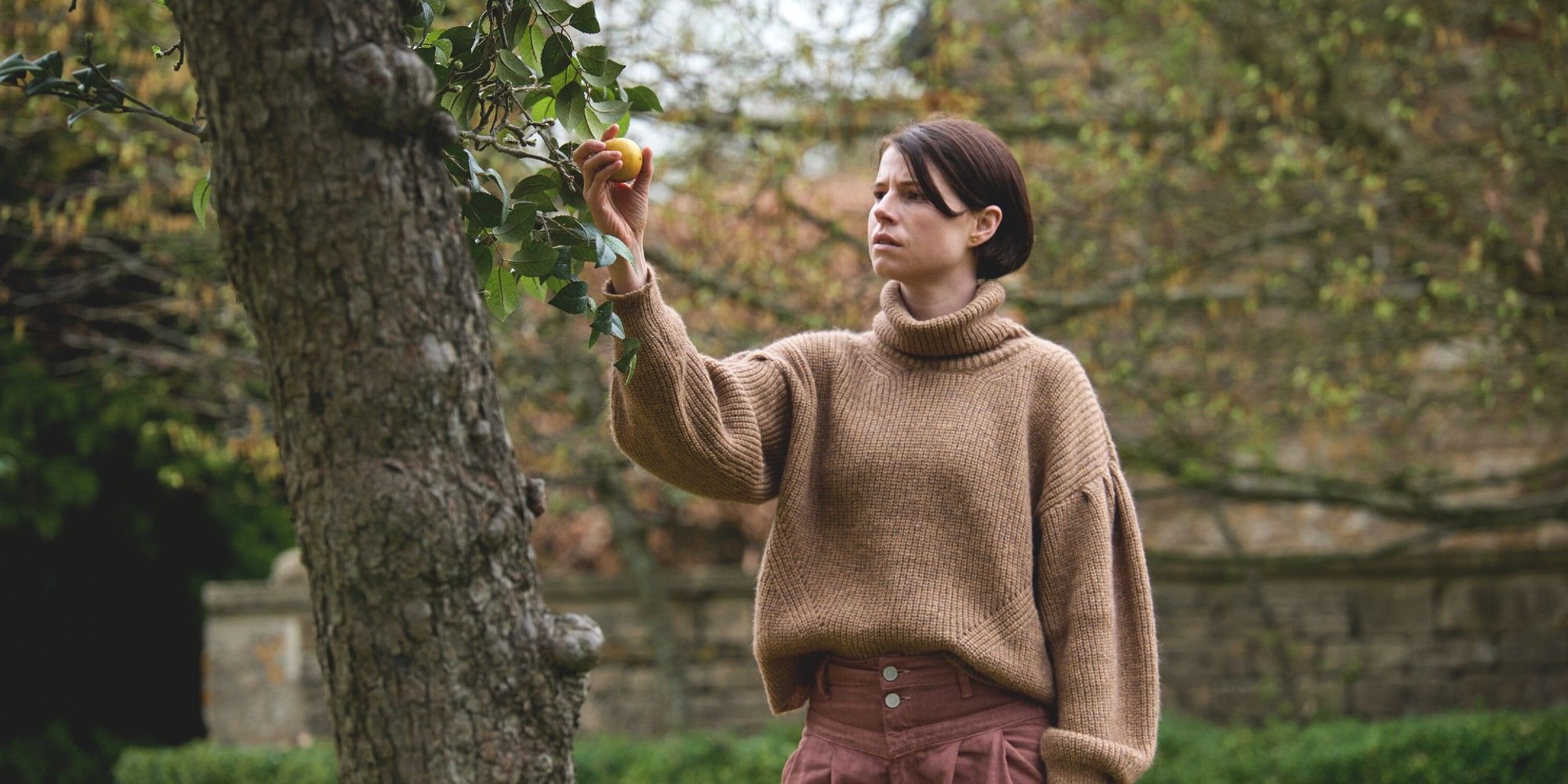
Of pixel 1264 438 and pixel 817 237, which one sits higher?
pixel 817 237

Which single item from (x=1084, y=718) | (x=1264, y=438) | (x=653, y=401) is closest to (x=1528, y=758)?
(x=1264, y=438)

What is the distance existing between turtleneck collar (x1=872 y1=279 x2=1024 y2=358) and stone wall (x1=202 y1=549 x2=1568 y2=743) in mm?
4513

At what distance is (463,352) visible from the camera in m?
1.58

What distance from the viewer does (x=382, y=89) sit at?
149 centimetres

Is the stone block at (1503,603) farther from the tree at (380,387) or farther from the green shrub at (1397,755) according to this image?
the tree at (380,387)

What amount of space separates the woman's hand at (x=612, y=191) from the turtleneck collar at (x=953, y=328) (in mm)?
478

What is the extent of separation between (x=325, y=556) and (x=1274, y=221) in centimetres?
516

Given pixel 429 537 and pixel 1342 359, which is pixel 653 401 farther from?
pixel 1342 359

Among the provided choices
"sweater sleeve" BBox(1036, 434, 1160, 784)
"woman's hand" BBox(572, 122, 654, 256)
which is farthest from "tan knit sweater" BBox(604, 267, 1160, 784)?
"woman's hand" BBox(572, 122, 654, 256)

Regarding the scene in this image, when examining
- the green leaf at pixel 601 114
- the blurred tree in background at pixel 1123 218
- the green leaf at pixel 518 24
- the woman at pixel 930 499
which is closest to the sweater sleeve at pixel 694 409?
the woman at pixel 930 499

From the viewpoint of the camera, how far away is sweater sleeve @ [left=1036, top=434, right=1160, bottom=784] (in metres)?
2.10

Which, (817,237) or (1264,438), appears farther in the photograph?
(817,237)

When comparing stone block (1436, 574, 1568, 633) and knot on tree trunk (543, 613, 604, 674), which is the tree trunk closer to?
knot on tree trunk (543, 613, 604, 674)

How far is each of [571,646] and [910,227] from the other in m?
0.92
